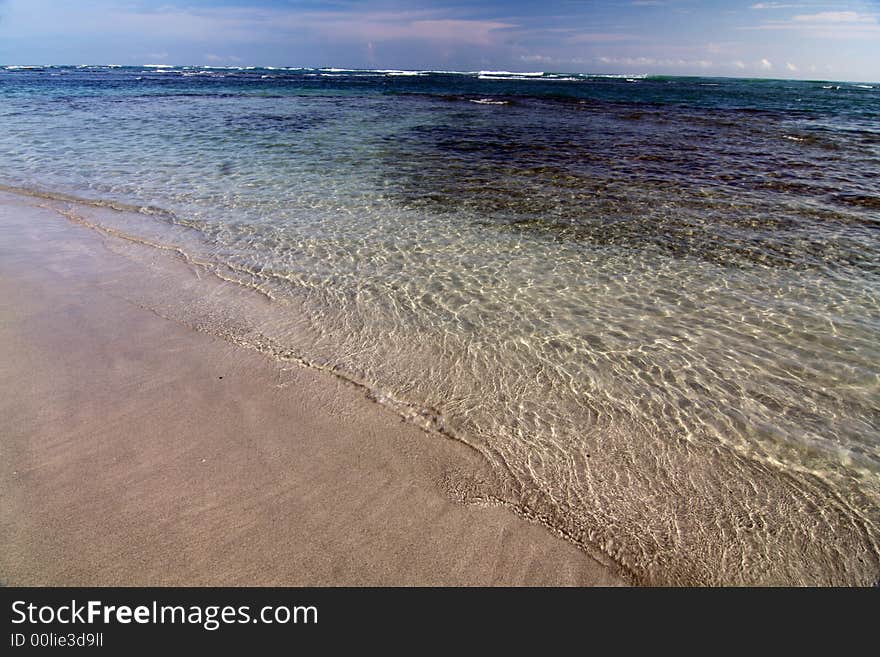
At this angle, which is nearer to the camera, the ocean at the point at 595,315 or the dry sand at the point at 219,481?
the dry sand at the point at 219,481

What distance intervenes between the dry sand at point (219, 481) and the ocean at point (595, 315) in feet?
0.99

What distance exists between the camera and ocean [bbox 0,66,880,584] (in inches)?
140

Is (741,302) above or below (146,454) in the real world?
above

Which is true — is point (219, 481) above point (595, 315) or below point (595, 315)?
below

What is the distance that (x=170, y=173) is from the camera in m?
13.3

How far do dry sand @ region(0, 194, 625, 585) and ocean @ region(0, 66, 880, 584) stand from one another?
0.30 m

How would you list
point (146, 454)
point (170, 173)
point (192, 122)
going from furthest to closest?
point (192, 122)
point (170, 173)
point (146, 454)

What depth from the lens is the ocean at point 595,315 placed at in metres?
3.56

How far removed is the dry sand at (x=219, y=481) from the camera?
3000 mm

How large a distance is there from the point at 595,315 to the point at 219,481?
15.1ft

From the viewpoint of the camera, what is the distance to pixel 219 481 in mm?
3586
